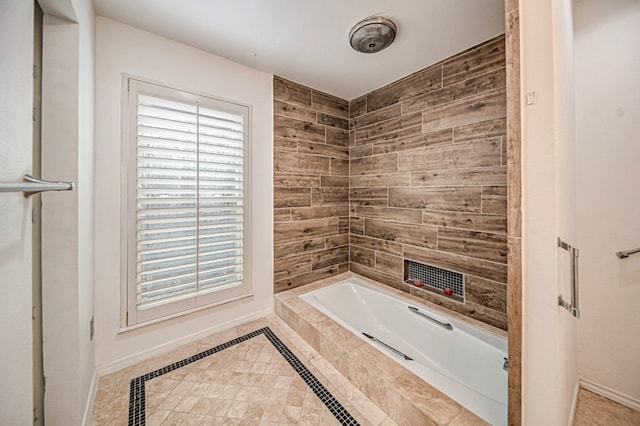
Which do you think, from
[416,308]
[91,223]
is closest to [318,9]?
[91,223]

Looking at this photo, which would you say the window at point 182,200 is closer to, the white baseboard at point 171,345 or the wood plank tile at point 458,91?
the white baseboard at point 171,345

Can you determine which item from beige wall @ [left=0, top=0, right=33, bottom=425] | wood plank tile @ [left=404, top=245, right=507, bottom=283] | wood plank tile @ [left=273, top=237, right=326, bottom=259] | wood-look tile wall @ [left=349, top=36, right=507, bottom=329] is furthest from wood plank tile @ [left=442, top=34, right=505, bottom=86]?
beige wall @ [left=0, top=0, right=33, bottom=425]

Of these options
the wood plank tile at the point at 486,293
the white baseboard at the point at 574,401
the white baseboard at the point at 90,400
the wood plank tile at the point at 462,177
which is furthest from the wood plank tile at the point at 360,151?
the white baseboard at the point at 90,400

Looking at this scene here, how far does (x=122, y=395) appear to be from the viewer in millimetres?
1534

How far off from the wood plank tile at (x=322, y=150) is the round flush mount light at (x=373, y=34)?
1.06 m

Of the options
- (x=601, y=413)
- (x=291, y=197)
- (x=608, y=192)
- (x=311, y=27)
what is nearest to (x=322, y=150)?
(x=291, y=197)

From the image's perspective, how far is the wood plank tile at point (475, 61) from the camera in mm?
1841

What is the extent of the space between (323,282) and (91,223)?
2124 mm

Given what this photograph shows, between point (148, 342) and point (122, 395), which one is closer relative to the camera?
point (122, 395)

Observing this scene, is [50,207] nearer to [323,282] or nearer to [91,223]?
[91,223]

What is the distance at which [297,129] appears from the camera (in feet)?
8.65

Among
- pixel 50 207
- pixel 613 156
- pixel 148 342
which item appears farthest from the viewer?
pixel 148 342

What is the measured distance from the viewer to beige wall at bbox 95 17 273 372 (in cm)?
168

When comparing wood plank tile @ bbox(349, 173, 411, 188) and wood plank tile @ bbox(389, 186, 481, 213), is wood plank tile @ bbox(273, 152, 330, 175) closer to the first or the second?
wood plank tile @ bbox(349, 173, 411, 188)
